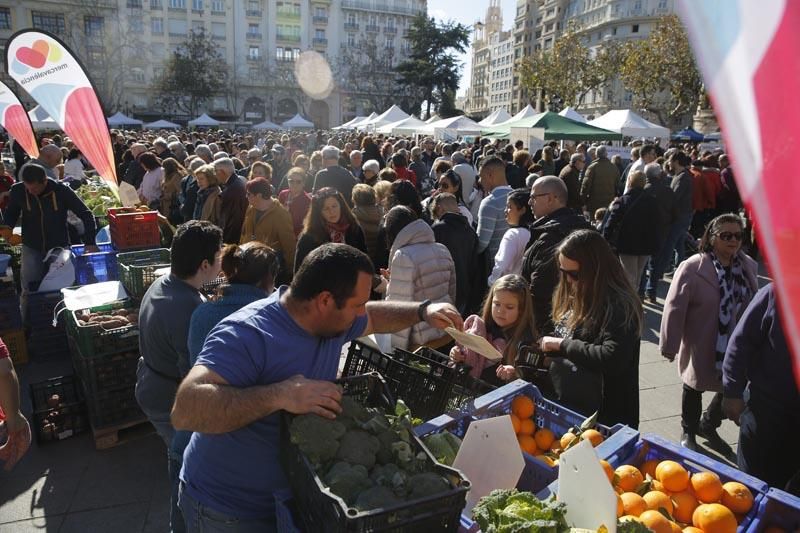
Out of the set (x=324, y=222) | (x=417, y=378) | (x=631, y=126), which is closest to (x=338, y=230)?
(x=324, y=222)

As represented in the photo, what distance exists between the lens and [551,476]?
2.24m

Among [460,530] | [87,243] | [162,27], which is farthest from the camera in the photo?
[162,27]

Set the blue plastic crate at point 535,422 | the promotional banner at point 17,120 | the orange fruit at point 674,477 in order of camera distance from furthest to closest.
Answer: the promotional banner at point 17,120, the blue plastic crate at point 535,422, the orange fruit at point 674,477

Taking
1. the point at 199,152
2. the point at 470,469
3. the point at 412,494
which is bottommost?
the point at 470,469

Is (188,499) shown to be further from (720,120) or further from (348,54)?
(348,54)

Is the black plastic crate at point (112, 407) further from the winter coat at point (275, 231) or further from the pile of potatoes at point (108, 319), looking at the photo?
the winter coat at point (275, 231)

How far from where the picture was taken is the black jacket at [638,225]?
6984 mm

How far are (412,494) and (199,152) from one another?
1019cm

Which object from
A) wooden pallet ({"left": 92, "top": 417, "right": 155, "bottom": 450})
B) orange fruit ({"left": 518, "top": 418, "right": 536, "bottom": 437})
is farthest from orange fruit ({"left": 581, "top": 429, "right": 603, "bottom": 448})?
wooden pallet ({"left": 92, "top": 417, "right": 155, "bottom": 450})

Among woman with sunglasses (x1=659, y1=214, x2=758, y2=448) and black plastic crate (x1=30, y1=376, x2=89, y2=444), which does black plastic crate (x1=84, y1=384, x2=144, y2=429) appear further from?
woman with sunglasses (x1=659, y1=214, x2=758, y2=448)

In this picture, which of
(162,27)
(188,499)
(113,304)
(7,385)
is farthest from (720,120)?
(162,27)

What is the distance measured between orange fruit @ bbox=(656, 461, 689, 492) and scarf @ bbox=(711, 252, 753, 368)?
222cm

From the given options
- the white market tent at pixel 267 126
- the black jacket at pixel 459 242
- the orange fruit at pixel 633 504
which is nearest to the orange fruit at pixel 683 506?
the orange fruit at pixel 633 504

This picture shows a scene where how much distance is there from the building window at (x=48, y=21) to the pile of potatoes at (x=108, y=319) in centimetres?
6297
